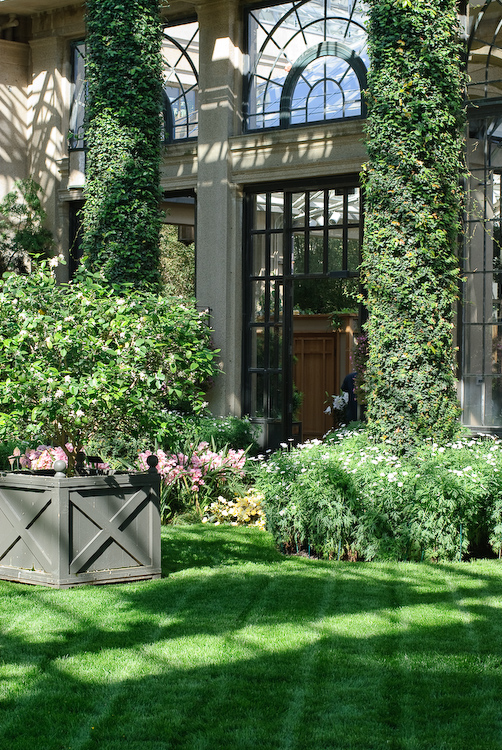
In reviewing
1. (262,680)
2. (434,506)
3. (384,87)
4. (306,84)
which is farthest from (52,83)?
(262,680)

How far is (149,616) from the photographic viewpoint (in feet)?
17.0

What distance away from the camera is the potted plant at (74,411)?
18.7 feet

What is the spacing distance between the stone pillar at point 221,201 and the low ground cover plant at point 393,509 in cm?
531

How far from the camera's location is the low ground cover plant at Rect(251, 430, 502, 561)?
6832 millimetres

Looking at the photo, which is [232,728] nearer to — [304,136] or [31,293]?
[31,293]

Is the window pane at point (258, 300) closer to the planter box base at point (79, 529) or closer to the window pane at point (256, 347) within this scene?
the window pane at point (256, 347)

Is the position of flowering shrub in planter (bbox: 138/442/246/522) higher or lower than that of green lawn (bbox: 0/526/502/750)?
higher

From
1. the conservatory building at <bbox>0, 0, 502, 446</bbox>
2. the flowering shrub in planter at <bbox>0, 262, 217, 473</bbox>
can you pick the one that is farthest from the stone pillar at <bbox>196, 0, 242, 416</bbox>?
the flowering shrub in planter at <bbox>0, 262, 217, 473</bbox>

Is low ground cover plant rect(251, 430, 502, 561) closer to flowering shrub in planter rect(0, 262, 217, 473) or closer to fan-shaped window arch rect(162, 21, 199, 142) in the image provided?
flowering shrub in planter rect(0, 262, 217, 473)

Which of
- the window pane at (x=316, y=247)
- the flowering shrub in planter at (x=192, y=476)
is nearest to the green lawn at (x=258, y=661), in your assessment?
the flowering shrub in planter at (x=192, y=476)

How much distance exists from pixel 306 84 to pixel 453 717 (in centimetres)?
999

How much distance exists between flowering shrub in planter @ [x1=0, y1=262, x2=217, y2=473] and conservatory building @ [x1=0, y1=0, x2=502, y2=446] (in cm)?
480

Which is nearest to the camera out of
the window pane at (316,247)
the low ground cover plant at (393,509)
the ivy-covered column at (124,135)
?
the low ground cover plant at (393,509)

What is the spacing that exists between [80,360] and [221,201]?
23.4 ft
